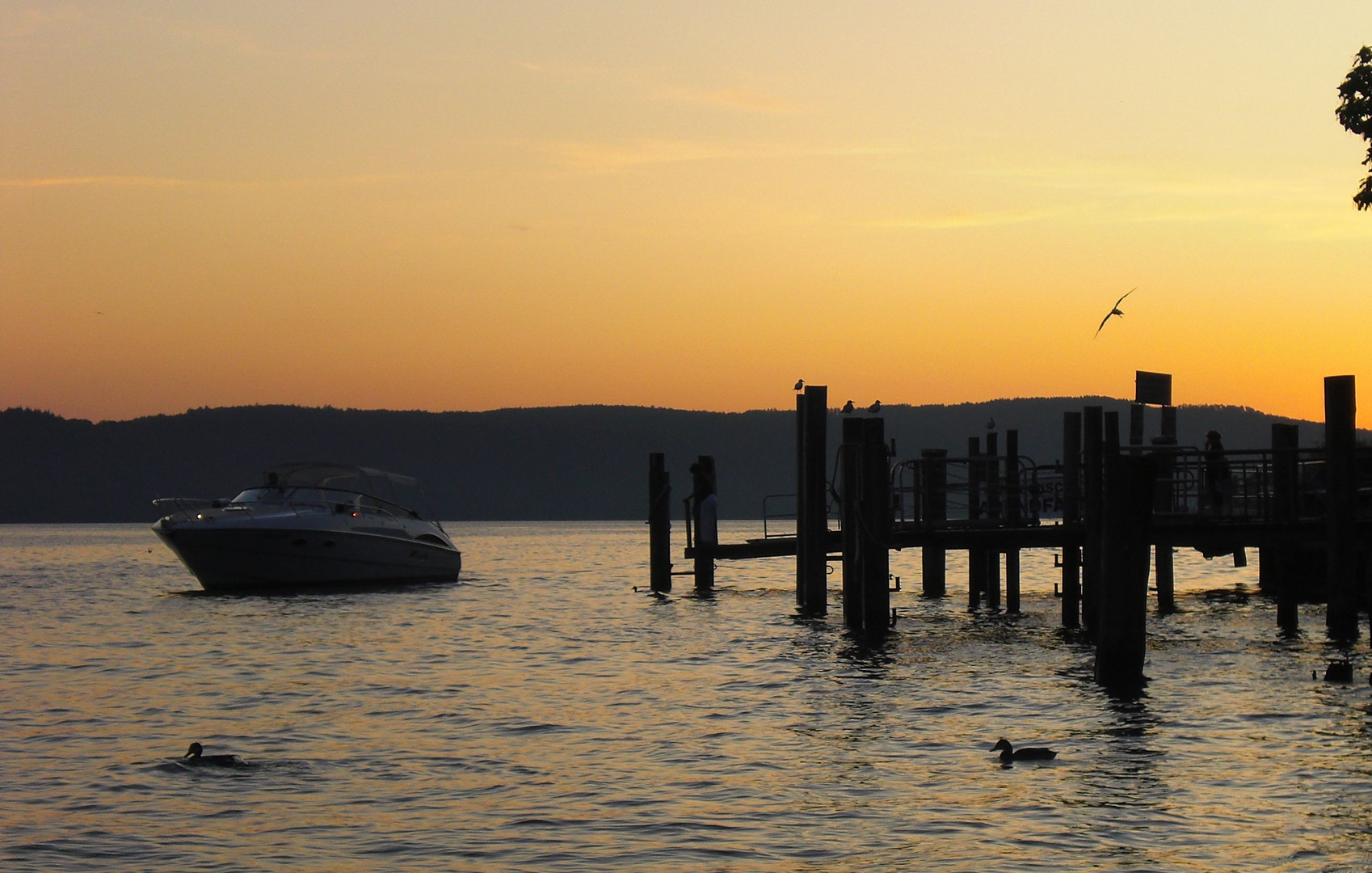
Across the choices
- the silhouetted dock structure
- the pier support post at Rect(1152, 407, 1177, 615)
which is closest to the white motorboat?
the silhouetted dock structure

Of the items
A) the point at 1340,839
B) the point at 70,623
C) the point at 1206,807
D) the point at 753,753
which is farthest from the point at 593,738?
the point at 70,623

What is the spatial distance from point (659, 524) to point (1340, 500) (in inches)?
790

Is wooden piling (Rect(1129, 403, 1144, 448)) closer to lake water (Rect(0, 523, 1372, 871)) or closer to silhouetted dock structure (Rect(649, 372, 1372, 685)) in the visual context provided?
silhouetted dock structure (Rect(649, 372, 1372, 685))

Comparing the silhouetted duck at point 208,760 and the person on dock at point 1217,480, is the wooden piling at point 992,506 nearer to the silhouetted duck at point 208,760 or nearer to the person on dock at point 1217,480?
the person on dock at point 1217,480

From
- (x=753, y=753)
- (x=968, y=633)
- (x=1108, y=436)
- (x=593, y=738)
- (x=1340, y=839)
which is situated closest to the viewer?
(x=1340, y=839)

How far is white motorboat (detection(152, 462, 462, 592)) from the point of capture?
1631 inches

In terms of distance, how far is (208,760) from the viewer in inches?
639

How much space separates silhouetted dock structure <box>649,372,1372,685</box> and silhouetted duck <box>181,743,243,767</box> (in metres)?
9.96

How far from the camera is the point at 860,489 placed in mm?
24766

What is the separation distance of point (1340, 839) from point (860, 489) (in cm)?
1292

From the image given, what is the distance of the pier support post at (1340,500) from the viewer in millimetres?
22938

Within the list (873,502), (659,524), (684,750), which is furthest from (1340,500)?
(659,524)

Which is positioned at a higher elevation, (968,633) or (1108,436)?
(1108,436)

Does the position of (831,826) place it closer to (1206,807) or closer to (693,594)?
(1206,807)
